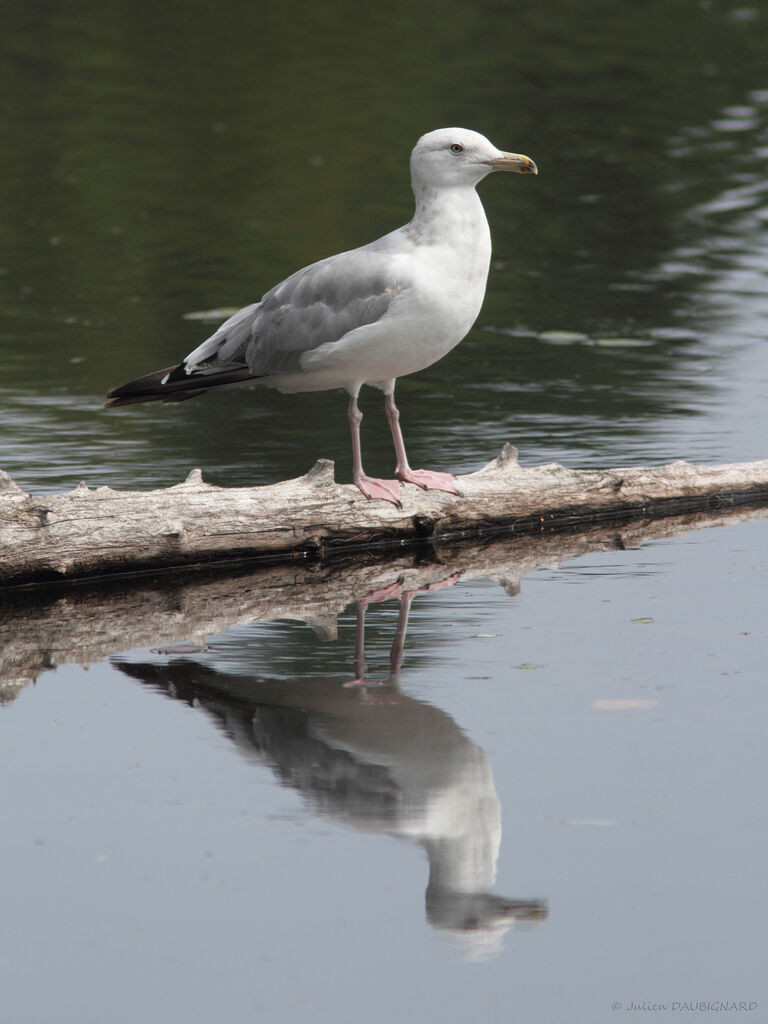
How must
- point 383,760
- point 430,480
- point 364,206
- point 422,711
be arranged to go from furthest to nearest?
point 364,206, point 430,480, point 422,711, point 383,760

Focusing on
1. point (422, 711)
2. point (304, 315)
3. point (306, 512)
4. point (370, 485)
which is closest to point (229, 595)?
point (306, 512)

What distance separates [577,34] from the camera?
105 feet

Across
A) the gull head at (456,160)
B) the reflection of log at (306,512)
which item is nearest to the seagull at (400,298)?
the gull head at (456,160)

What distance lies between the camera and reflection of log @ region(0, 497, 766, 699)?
677cm

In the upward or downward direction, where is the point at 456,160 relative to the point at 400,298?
upward

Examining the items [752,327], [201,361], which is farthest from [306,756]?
[752,327]

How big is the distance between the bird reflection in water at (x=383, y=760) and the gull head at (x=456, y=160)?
216 cm

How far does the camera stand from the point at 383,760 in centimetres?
548

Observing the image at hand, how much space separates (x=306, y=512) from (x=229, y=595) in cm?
58

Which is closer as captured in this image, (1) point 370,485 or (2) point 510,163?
(2) point 510,163

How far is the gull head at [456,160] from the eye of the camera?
7.65m

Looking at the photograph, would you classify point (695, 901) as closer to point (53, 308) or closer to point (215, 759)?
point (215, 759)

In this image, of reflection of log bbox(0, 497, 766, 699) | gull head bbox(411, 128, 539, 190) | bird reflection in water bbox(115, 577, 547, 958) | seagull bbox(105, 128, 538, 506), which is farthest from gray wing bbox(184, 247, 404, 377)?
bird reflection in water bbox(115, 577, 547, 958)

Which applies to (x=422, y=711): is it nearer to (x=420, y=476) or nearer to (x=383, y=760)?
(x=383, y=760)
